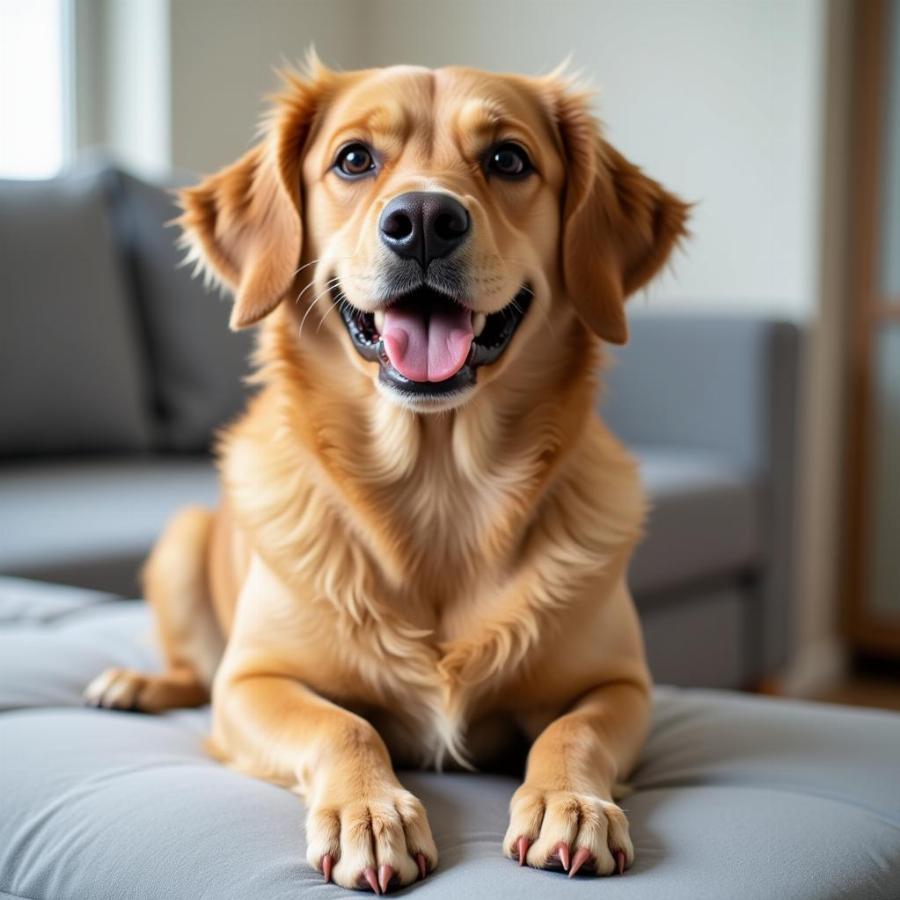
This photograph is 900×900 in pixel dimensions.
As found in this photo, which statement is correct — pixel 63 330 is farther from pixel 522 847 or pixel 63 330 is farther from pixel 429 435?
pixel 522 847

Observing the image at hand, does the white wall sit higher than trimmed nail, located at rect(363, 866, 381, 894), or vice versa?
the white wall

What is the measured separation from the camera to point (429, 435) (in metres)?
1.35

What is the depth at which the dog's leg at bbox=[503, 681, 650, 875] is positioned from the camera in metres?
0.95

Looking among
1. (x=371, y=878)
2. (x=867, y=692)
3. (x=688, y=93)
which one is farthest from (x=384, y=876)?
(x=688, y=93)

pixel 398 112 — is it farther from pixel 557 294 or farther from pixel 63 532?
pixel 63 532

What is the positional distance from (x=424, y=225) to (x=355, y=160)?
207mm

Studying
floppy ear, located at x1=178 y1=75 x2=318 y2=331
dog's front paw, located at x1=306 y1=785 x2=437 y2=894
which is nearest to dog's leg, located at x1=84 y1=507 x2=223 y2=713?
floppy ear, located at x1=178 y1=75 x2=318 y2=331

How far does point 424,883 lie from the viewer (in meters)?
0.93

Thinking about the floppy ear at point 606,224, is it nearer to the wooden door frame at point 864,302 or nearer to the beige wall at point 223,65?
the beige wall at point 223,65

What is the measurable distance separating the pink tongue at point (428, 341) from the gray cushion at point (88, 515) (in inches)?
39.3

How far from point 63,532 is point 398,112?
1093mm

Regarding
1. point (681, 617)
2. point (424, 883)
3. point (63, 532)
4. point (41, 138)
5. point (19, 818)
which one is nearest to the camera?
point (424, 883)

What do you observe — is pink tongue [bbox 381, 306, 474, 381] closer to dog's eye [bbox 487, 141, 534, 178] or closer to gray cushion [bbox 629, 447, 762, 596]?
dog's eye [bbox 487, 141, 534, 178]

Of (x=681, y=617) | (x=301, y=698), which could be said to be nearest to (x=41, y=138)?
(x=681, y=617)
